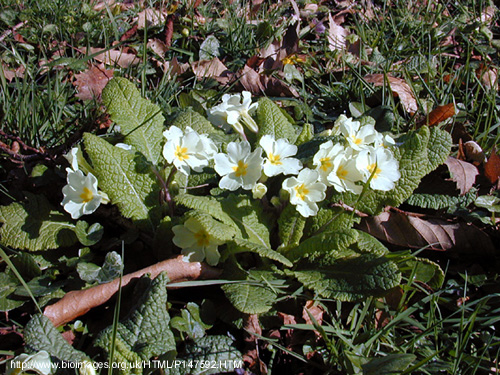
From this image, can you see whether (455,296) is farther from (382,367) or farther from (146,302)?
(146,302)

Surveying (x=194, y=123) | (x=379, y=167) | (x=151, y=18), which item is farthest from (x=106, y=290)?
(x=151, y=18)

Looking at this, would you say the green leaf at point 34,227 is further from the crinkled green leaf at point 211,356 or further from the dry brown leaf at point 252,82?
the dry brown leaf at point 252,82

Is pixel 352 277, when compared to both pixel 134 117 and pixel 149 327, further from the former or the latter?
pixel 134 117

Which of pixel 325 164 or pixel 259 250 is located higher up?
pixel 325 164

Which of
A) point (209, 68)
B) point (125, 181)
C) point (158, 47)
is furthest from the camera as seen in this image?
point (158, 47)

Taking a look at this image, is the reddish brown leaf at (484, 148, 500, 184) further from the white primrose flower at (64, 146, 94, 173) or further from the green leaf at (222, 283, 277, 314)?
the white primrose flower at (64, 146, 94, 173)

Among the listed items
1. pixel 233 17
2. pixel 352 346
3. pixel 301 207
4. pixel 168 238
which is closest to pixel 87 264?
pixel 168 238

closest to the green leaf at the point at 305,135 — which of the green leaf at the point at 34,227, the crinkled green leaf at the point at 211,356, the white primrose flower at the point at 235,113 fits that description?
the white primrose flower at the point at 235,113
